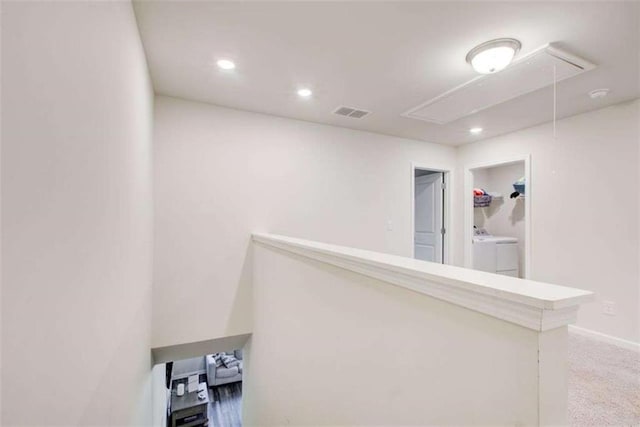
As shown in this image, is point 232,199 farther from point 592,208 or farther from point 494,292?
point 592,208

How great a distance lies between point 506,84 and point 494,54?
0.64 m

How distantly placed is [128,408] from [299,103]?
2835 mm

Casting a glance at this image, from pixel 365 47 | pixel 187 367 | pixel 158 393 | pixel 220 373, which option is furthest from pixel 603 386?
pixel 187 367

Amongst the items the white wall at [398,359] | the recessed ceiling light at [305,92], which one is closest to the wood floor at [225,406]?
the white wall at [398,359]

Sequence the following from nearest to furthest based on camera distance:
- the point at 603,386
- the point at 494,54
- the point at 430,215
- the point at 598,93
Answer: the point at 603,386
the point at 494,54
the point at 598,93
the point at 430,215

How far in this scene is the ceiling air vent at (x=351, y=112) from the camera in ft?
10.7

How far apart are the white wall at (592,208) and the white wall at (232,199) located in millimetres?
1951

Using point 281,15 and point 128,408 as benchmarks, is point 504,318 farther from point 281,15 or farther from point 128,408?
point 128,408

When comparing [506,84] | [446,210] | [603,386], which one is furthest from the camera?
[446,210]

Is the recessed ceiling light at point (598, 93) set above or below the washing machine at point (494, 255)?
above

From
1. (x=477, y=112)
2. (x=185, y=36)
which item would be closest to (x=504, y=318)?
(x=185, y=36)

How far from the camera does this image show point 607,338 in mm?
2885

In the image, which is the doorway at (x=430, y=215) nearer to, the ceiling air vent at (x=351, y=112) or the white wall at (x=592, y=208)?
the white wall at (x=592, y=208)

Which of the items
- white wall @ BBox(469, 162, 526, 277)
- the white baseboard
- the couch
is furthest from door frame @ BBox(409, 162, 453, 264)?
the couch
